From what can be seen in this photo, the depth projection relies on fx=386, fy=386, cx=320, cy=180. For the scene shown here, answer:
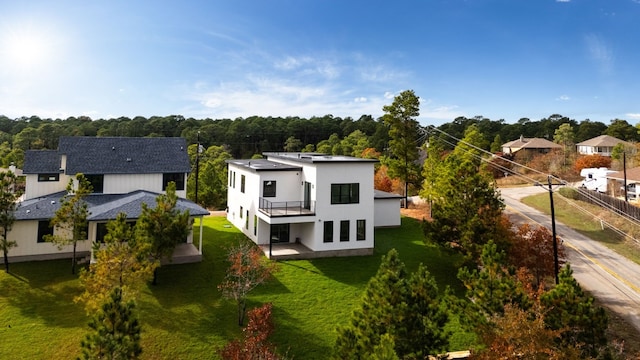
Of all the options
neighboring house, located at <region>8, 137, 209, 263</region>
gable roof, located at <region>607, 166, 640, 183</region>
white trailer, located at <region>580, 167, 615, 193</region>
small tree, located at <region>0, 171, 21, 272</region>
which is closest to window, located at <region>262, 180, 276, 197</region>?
neighboring house, located at <region>8, 137, 209, 263</region>

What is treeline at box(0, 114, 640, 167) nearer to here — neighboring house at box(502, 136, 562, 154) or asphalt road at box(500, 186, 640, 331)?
neighboring house at box(502, 136, 562, 154)

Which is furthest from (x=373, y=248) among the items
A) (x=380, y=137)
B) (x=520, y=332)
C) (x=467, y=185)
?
(x=380, y=137)

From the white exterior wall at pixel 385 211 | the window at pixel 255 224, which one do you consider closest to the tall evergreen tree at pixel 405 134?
the white exterior wall at pixel 385 211

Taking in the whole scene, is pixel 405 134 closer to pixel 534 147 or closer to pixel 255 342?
pixel 255 342

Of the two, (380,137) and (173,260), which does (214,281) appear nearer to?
(173,260)

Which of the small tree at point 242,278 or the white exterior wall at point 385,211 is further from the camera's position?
the white exterior wall at point 385,211

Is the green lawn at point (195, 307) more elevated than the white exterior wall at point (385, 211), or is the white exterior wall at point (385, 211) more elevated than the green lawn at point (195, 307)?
the white exterior wall at point (385, 211)

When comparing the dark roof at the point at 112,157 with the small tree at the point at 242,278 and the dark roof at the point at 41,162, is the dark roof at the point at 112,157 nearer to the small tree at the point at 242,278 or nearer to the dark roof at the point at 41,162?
the dark roof at the point at 41,162
